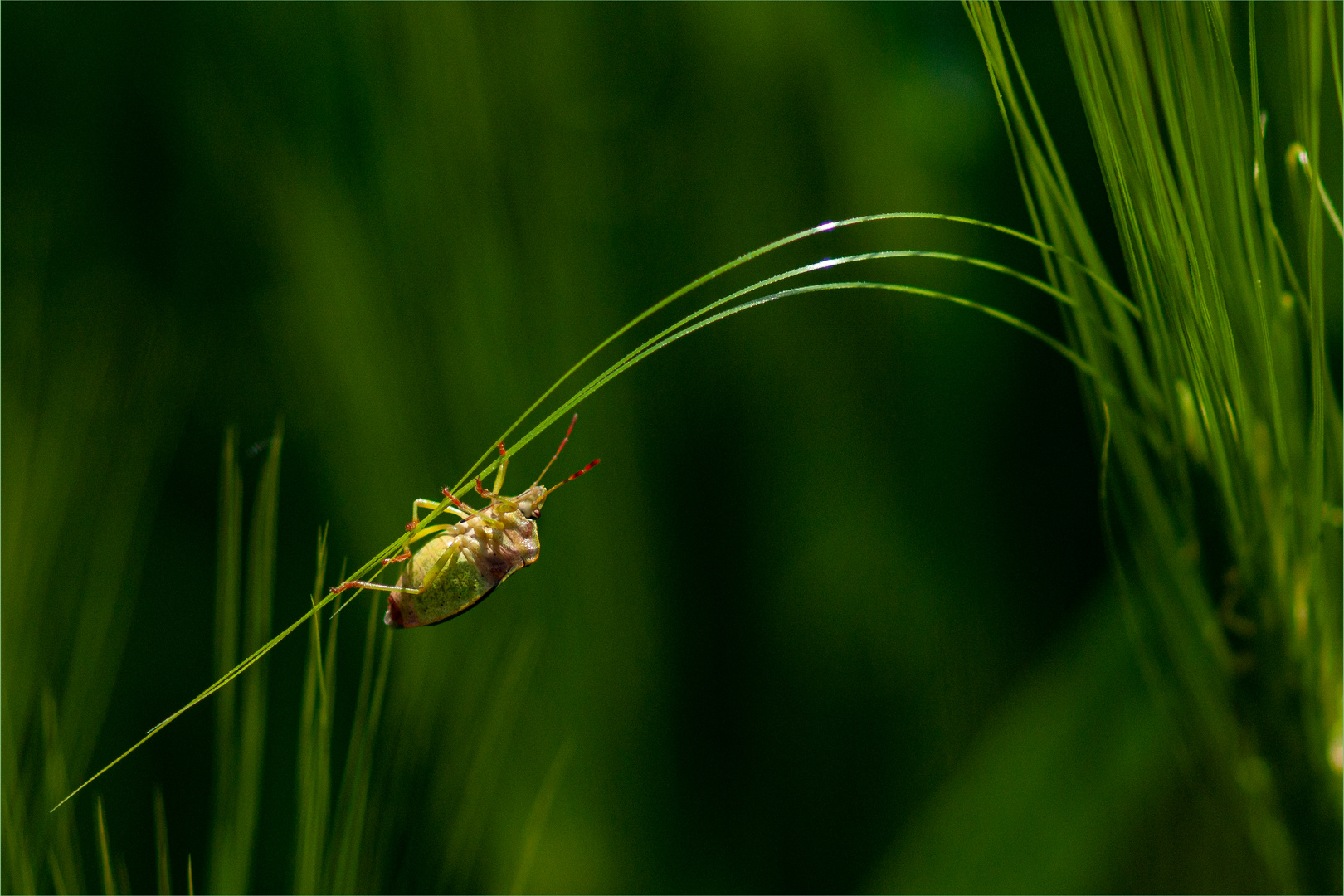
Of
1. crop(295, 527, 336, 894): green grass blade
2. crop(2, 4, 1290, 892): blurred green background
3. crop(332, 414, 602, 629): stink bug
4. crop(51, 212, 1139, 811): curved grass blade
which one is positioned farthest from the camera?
crop(2, 4, 1290, 892): blurred green background

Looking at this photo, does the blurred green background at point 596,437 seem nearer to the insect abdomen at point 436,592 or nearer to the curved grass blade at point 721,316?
the insect abdomen at point 436,592

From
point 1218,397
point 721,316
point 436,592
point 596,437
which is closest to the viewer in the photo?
point 721,316

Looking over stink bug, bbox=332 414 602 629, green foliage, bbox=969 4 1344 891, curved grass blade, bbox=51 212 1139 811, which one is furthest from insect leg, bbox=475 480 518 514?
green foliage, bbox=969 4 1344 891

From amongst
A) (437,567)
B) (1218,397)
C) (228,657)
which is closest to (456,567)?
(437,567)

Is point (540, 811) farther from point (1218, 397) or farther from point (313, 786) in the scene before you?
point (1218, 397)

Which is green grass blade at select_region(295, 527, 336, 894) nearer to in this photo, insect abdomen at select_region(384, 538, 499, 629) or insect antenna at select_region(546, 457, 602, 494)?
insect abdomen at select_region(384, 538, 499, 629)

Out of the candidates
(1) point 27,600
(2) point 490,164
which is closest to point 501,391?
(2) point 490,164

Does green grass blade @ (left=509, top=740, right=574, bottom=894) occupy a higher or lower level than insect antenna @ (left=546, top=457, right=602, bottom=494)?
lower

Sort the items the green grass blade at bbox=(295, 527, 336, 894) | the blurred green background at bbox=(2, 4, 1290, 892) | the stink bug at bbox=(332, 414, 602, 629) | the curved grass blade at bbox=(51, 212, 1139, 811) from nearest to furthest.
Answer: the curved grass blade at bbox=(51, 212, 1139, 811) → the green grass blade at bbox=(295, 527, 336, 894) → the stink bug at bbox=(332, 414, 602, 629) → the blurred green background at bbox=(2, 4, 1290, 892)
